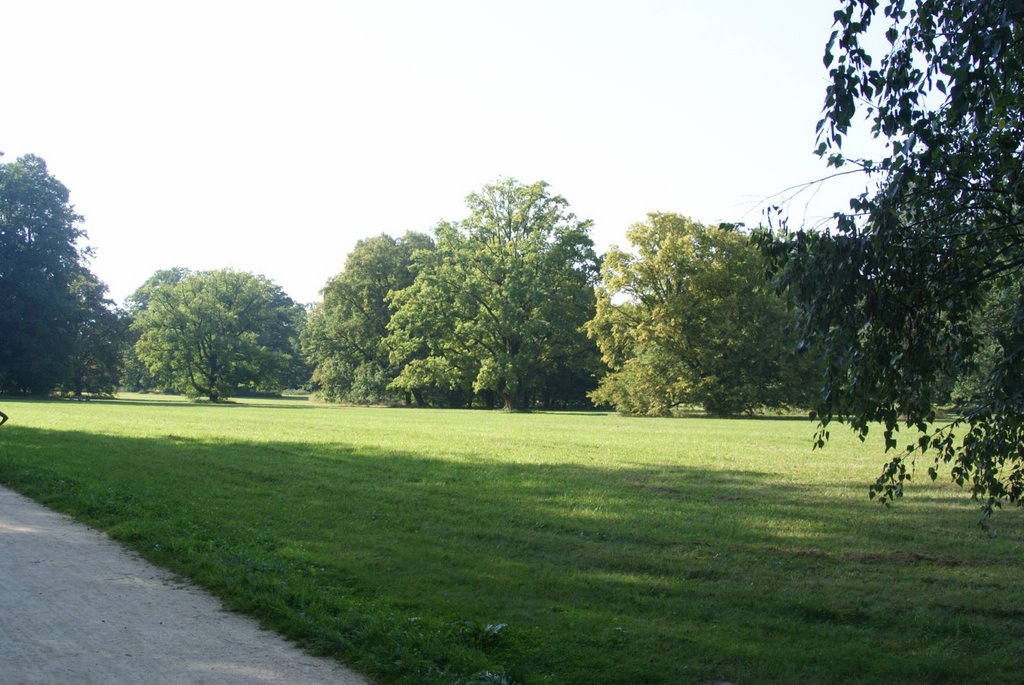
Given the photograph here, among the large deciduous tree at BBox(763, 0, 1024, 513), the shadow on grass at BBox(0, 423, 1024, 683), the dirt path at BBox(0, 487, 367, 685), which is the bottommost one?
the dirt path at BBox(0, 487, 367, 685)

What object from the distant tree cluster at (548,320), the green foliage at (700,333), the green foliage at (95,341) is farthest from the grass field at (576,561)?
the green foliage at (95,341)

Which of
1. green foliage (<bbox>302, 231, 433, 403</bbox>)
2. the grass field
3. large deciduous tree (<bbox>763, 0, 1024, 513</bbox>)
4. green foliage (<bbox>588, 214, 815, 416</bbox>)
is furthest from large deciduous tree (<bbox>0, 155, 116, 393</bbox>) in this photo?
large deciduous tree (<bbox>763, 0, 1024, 513</bbox>)

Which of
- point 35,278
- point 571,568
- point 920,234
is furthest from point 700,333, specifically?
point 35,278

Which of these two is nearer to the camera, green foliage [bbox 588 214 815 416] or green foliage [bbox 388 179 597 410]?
green foliage [bbox 588 214 815 416]

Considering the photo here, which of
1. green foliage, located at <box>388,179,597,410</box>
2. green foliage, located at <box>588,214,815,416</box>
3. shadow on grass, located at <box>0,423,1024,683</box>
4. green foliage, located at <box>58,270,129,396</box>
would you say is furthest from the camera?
green foliage, located at <box>58,270,129,396</box>

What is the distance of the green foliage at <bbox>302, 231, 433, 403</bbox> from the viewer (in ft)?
255

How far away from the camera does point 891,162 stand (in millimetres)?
5957

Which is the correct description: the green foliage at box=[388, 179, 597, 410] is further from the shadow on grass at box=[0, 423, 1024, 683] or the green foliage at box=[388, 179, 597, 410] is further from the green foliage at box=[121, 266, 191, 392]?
the shadow on grass at box=[0, 423, 1024, 683]

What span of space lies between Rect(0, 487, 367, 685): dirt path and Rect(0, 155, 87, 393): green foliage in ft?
214

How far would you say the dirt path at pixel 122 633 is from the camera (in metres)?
5.34

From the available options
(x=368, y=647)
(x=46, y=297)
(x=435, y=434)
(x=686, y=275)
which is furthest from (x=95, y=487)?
(x=46, y=297)

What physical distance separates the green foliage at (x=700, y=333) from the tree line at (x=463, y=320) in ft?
0.28

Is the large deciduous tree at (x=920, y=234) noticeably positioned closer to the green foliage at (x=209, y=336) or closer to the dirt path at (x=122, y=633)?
the dirt path at (x=122, y=633)

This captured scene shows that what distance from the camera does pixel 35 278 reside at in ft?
224
